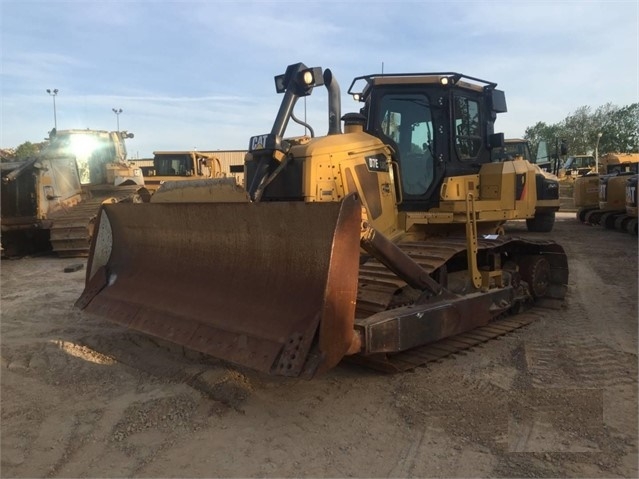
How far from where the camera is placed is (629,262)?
30.0 feet

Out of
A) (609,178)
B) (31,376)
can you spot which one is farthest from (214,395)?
(609,178)

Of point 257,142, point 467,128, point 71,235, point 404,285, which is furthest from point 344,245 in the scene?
point 71,235

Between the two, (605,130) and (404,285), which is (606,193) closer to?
(404,285)

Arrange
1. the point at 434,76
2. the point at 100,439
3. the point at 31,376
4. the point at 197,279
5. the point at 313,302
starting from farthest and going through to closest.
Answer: the point at 434,76 → the point at 197,279 → the point at 31,376 → the point at 313,302 → the point at 100,439

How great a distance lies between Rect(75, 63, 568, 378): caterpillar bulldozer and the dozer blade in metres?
0.01

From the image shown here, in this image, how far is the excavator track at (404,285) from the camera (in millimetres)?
4074

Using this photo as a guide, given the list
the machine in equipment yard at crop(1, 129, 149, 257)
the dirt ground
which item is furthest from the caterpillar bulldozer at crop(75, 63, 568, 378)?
the machine in equipment yard at crop(1, 129, 149, 257)

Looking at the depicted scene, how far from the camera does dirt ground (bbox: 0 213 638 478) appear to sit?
287 cm

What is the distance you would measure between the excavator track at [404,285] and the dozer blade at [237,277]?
2.40ft

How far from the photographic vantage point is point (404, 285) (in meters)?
4.19

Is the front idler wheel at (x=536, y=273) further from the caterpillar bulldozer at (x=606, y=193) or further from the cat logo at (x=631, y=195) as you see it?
the caterpillar bulldozer at (x=606, y=193)

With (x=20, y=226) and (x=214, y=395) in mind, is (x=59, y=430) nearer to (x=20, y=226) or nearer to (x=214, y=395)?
(x=214, y=395)

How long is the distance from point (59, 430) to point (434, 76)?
Result: 179 inches

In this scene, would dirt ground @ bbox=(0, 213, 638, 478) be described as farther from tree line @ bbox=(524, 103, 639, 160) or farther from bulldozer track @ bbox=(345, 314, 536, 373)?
tree line @ bbox=(524, 103, 639, 160)
